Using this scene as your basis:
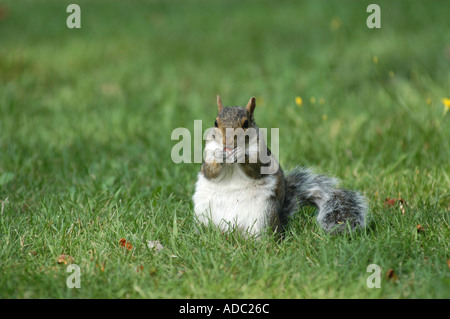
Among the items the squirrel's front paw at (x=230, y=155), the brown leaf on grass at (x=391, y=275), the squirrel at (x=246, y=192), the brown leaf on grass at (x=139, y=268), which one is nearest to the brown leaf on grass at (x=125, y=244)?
the brown leaf on grass at (x=139, y=268)

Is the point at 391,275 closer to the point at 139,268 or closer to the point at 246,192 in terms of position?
the point at 246,192

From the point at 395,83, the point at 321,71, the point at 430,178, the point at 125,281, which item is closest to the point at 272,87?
the point at 321,71

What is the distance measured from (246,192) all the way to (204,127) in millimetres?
1760

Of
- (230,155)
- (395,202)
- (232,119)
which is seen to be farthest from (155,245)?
(395,202)

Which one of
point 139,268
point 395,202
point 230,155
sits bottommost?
point 139,268

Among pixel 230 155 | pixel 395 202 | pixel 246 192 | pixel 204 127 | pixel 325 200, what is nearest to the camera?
pixel 230 155

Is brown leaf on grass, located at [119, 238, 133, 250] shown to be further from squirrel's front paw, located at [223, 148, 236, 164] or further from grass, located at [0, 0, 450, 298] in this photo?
squirrel's front paw, located at [223, 148, 236, 164]

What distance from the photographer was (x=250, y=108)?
2.47 metres

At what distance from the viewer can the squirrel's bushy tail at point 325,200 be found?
258 cm

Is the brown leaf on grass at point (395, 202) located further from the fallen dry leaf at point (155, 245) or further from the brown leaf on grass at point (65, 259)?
the brown leaf on grass at point (65, 259)

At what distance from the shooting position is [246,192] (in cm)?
247

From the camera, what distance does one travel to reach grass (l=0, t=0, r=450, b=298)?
2248 mm

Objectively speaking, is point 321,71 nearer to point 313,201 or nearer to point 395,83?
point 395,83

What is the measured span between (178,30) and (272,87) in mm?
2258
